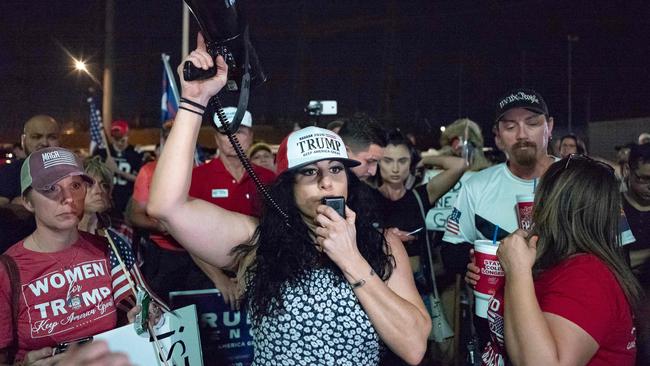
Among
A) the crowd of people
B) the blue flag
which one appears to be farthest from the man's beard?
the blue flag

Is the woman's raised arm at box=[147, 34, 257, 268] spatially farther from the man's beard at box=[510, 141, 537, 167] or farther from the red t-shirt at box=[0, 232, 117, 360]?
the man's beard at box=[510, 141, 537, 167]

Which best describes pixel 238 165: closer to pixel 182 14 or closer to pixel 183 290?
pixel 183 290

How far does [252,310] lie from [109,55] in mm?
11757

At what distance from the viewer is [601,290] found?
7.12ft

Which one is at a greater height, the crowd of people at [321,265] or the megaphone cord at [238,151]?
the megaphone cord at [238,151]

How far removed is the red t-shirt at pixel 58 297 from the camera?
2.80 m

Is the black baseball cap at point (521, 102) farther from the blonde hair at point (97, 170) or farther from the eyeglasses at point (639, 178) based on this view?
the blonde hair at point (97, 170)

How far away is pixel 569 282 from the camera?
2.20 m

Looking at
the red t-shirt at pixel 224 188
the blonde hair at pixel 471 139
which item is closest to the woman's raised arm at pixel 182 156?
the red t-shirt at pixel 224 188

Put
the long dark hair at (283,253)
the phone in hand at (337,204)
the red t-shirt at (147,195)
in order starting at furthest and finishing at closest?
1. the red t-shirt at (147,195)
2. the long dark hair at (283,253)
3. the phone in hand at (337,204)

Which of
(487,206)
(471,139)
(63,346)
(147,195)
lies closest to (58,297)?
(63,346)

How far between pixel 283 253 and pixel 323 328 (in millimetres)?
365

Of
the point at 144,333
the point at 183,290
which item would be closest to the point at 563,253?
the point at 144,333

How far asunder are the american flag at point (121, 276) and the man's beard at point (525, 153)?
2.38 meters
